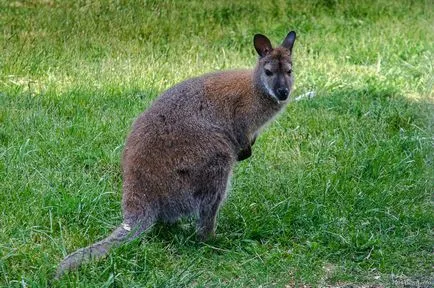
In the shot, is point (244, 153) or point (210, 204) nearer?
point (210, 204)

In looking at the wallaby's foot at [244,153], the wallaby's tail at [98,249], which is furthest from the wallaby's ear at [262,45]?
the wallaby's tail at [98,249]

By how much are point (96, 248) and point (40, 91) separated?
370cm

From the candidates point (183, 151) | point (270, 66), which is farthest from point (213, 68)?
point (183, 151)

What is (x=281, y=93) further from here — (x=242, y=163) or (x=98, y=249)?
(x=98, y=249)

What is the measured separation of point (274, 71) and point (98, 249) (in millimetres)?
1982

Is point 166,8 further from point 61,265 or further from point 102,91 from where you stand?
point 61,265

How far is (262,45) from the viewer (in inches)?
249

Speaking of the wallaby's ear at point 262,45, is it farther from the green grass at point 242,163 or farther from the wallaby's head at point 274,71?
the green grass at point 242,163

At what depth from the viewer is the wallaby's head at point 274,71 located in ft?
20.1

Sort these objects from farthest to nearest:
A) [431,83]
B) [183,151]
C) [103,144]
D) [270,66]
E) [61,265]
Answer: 1. [431,83]
2. [103,144]
3. [270,66]
4. [183,151]
5. [61,265]

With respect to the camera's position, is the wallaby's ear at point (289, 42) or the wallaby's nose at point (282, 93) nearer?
the wallaby's nose at point (282, 93)

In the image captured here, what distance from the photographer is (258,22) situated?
1161cm

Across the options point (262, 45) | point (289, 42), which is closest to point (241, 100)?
point (262, 45)

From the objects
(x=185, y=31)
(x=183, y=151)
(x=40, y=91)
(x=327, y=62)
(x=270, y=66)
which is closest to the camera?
(x=183, y=151)
